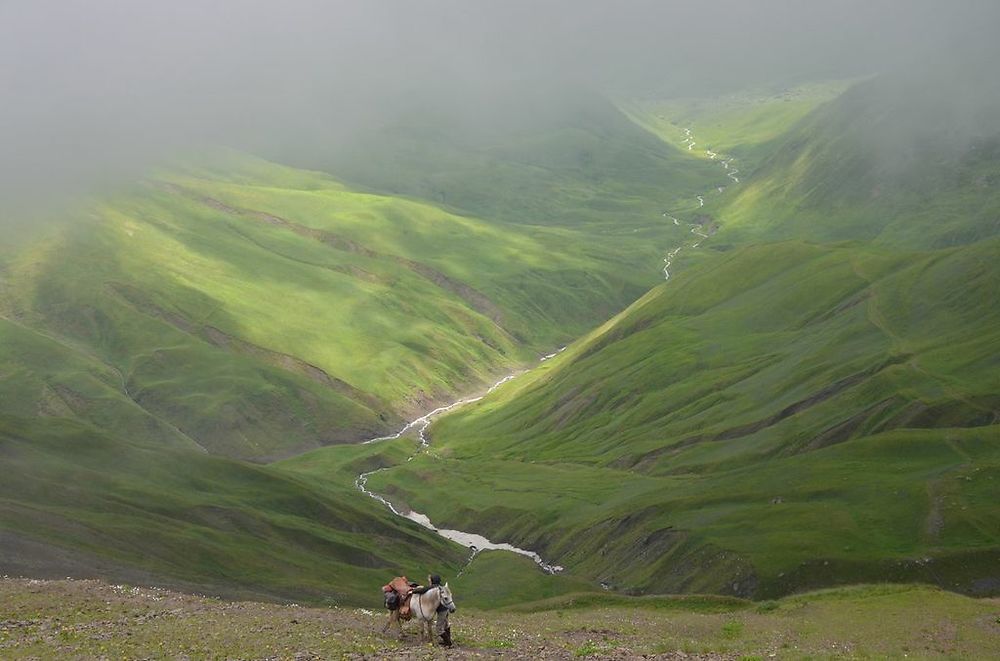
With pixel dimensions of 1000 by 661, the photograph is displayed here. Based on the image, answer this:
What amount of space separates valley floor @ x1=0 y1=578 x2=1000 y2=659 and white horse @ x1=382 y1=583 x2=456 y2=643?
33.5 inches

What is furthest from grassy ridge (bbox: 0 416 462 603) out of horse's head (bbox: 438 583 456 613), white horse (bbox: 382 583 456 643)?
horse's head (bbox: 438 583 456 613)

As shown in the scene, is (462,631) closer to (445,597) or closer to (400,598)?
(400,598)

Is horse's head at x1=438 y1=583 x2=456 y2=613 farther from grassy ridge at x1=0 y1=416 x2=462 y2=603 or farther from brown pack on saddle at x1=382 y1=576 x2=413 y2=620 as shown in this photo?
grassy ridge at x1=0 y1=416 x2=462 y2=603

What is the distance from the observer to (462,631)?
52094mm

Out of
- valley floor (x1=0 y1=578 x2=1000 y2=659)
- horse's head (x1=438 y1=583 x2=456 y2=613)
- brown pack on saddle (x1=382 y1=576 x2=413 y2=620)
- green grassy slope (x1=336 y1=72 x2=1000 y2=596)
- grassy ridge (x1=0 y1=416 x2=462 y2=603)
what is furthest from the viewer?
green grassy slope (x1=336 y1=72 x2=1000 y2=596)

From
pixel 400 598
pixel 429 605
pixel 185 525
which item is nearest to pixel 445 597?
pixel 429 605

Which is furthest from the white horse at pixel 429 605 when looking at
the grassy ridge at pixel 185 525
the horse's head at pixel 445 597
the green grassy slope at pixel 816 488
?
the green grassy slope at pixel 816 488

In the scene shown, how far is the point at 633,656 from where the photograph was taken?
4294 cm

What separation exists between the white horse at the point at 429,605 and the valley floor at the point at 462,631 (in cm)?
85

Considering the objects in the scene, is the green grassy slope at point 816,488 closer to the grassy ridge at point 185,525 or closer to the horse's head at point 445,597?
the grassy ridge at point 185,525

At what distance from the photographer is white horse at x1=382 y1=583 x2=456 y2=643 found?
44875mm

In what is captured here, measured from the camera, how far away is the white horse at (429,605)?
44.9m

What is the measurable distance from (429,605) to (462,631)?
7564 millimetres

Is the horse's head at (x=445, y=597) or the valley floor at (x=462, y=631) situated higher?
the horse's head at (x=445, y=597)
